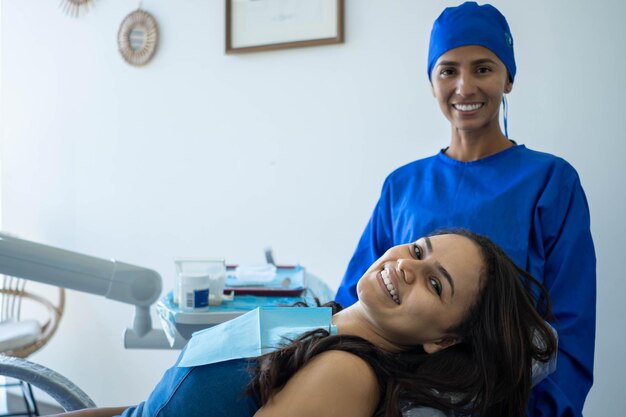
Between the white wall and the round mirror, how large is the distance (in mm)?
47

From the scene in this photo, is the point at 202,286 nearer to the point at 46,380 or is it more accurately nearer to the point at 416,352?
the point at 46,380

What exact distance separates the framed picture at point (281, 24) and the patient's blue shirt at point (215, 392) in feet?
4.82

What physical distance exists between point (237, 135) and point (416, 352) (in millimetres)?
1517

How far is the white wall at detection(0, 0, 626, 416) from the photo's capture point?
5.74 feet

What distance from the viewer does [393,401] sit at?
925mm

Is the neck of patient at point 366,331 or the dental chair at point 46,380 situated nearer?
the neck of patient at point 366,331

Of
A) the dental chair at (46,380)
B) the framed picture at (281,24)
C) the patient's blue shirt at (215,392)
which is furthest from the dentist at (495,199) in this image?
the framed picture at (281,24)

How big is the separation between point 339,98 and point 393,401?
1.46 m

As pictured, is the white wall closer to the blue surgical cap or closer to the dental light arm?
the blue surgical cap

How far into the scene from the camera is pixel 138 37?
2.59m

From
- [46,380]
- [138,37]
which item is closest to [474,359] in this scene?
[46,380]

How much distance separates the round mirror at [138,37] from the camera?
254cm

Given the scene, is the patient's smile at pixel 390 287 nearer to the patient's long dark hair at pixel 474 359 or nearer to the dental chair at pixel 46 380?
the patient's long dark hair at pixel 474 359

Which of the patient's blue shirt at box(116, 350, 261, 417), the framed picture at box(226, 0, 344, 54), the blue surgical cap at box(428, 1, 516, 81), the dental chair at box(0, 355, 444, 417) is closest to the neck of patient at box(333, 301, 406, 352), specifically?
the patient's blue shirt at box(116, 350, 261, 417)
